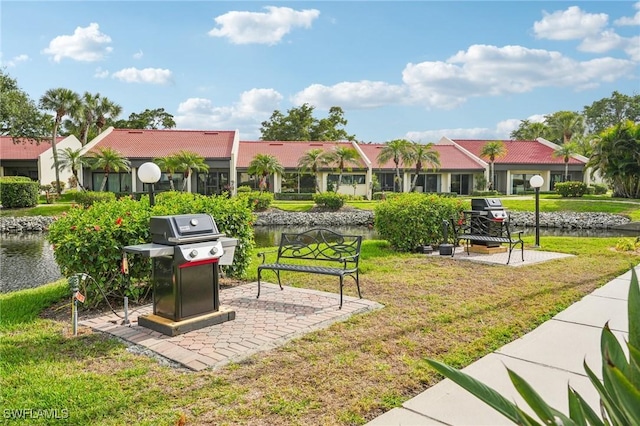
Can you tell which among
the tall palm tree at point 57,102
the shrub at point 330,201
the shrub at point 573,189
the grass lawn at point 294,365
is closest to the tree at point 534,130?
the shrub at point 573,189

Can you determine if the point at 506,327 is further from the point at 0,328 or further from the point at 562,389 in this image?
the point at 0,328

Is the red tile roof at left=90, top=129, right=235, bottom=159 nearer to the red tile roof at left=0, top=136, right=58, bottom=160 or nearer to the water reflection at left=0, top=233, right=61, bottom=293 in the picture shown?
the red tile roof at left=0, top=136, right=58, bottom=160

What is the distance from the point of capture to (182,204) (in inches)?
279

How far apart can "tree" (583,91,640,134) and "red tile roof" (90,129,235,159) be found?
5970cm

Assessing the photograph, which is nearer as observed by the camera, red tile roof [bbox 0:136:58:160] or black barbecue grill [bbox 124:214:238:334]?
black barbecue grill [bbox 124:214:238:334]

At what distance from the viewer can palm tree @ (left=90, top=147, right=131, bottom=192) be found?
29.1 meters

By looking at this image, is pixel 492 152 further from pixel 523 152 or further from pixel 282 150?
pixel 282 150

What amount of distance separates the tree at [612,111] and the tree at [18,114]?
71281mm

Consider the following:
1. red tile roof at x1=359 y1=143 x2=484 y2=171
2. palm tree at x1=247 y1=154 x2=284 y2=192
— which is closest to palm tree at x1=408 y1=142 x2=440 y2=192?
red tile roof at x1=359 y1=143 x2=484 y2=171

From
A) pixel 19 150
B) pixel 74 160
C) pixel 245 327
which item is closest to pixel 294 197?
pixel 74 160

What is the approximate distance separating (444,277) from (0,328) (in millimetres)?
5974

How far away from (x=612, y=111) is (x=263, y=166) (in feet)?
216

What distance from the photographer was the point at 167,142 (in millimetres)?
34438

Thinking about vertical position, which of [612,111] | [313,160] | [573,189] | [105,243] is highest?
[612,111]
